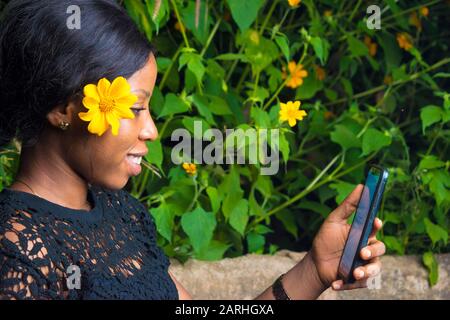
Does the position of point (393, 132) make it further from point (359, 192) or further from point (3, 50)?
point (3, 50)

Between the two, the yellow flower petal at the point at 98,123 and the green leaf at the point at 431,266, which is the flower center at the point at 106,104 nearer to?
the yellow flower petal at the point at 98,123

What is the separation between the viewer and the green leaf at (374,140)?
2.27 metres

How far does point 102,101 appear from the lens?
1204 millimetres

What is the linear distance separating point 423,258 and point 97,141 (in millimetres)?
1286

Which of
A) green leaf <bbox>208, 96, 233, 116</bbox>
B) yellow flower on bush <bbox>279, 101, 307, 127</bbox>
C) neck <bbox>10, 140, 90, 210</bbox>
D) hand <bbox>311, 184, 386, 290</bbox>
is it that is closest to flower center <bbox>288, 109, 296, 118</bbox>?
yellow flower on bush <bbox>279, 101, 307, 127</bbox>

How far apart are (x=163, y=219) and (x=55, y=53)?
2.97 ft

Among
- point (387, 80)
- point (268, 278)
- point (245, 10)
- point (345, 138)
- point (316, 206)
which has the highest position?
point (245, 10)

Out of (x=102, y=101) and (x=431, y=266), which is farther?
(x=431, y=266)

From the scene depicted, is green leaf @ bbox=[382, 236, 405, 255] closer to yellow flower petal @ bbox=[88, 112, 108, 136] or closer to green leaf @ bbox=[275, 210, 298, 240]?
green leaf @ bbox=[275, 210, 298, 240]

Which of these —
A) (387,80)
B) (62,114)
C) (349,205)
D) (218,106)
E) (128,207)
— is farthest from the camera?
(387,80)

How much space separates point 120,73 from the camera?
1281mm

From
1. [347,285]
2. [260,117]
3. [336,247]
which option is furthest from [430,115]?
[347,285]

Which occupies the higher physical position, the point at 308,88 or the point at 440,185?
the point at 308,88

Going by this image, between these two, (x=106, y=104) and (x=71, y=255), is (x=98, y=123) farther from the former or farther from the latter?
(x=71, y=255)
